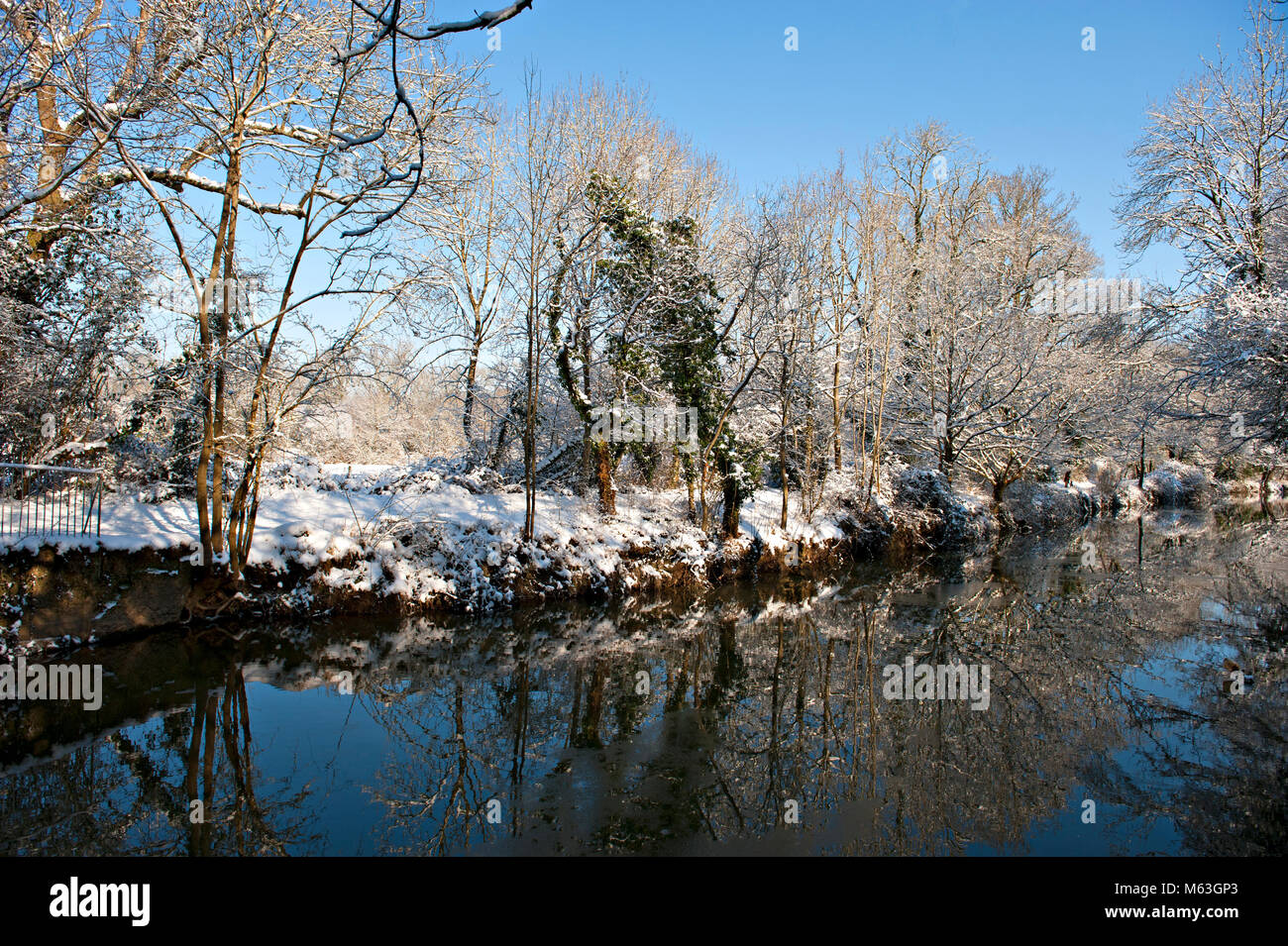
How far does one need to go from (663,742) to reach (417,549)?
6.97 metres

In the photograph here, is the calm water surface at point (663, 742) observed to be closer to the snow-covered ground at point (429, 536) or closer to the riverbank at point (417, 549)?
the riverbank at point (417, 549)

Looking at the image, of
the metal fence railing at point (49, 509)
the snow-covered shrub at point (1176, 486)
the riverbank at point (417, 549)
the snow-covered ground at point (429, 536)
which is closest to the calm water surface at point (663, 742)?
the riverbank at point (417, 549)

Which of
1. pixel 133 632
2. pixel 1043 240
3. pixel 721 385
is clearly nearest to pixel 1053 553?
pixel 721 385

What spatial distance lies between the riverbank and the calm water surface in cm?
78

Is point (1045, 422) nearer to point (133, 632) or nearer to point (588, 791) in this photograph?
point (588, 791)

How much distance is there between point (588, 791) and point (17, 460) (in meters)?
11.4

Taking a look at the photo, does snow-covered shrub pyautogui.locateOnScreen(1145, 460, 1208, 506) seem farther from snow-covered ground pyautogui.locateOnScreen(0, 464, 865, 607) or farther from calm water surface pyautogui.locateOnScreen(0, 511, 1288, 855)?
snow-covered ground pyautogui.locateOnScreen(0, 464, 865, 607)

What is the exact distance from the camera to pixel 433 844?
4.27 m

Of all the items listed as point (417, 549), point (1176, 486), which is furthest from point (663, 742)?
point (1176, 486)

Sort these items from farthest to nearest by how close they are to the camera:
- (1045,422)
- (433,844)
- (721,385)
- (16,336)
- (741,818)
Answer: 1. (1045,422)
2. (721,385)
3. (16,336)
4. (741,818)
5. (433,844)

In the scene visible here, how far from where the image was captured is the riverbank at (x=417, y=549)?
8414mm

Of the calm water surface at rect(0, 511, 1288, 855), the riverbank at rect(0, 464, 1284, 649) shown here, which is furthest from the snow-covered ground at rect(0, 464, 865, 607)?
the calm water surface at rect(0, 511, 1288, 855)

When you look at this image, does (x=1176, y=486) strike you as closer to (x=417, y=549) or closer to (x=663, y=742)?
(x=417, y=549)

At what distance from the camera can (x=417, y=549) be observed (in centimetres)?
1157
